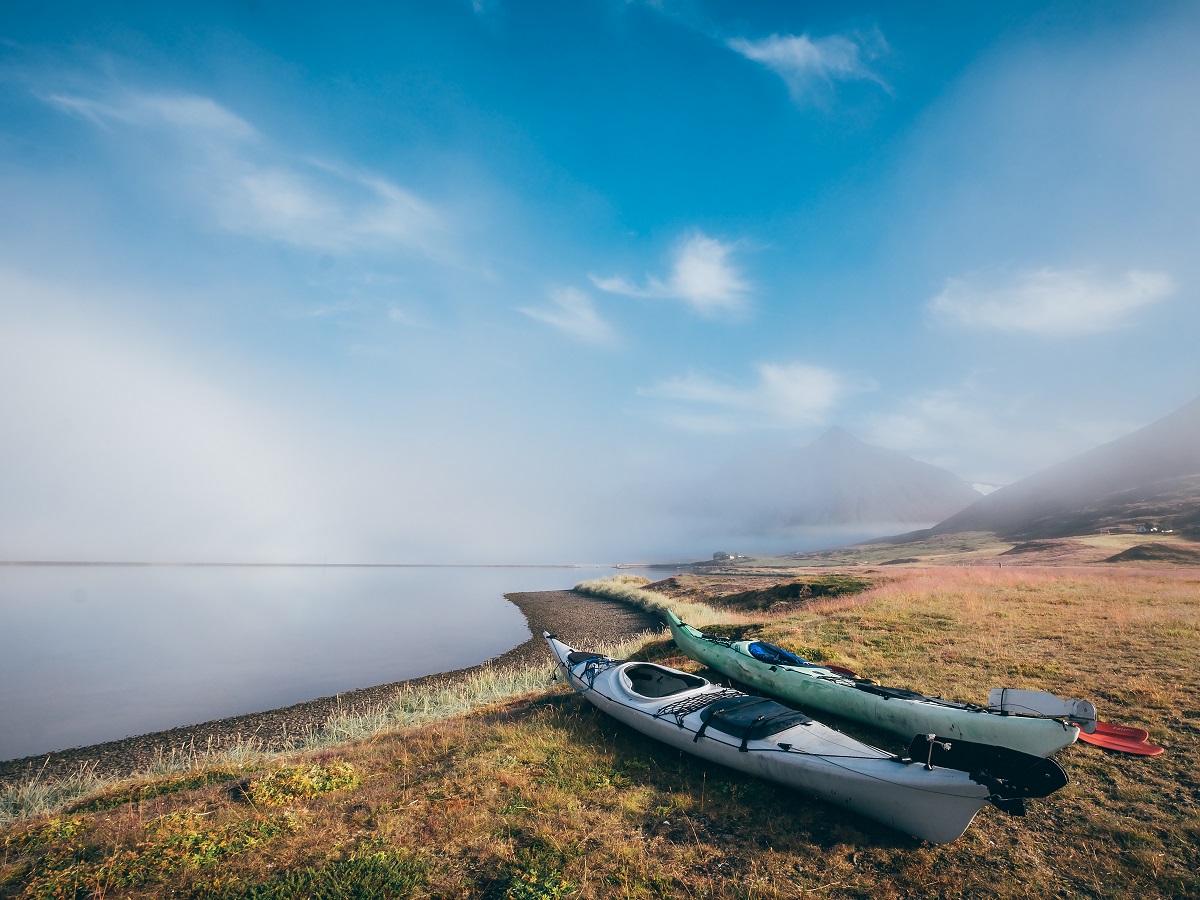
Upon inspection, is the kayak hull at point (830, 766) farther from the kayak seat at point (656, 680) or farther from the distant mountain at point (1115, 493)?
the distant mountain at point (1115, 493)

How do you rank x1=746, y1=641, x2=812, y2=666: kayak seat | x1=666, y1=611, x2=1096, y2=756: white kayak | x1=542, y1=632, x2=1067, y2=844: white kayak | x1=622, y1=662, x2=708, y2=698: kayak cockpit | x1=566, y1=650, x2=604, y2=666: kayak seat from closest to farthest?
x1=542, y1=632, x2=1067, y2=844: white kayak → x1=666, y1=611, x2=1096, y2=756: white kayak → x1=622, y1=662, x2=708, y2=698: kayak cockpit → x1=746, y1=641, x2=812, y2=666: kayak seat → x1=566, y1=650, x2=604, y2=666: kayak seat

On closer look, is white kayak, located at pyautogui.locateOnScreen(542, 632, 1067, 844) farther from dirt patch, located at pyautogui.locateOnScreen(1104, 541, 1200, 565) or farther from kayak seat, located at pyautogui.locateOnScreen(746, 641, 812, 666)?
dirt patch, located at pyautogui.locateOnScreen(1104, 541, 1200, 565)

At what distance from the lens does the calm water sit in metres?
18.8

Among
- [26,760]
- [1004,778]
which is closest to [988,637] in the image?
[1004,778]

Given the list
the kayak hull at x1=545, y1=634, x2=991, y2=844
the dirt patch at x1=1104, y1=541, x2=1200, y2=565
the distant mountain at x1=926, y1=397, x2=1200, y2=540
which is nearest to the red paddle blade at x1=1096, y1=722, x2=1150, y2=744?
the kayak hull at x1=545, y1=634, x2=991, y2=844

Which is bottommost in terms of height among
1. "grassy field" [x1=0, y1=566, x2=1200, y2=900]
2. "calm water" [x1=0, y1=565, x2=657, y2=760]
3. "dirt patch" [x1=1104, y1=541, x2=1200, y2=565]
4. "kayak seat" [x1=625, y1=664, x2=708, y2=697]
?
"calm water" [x1=0, y1=565, x2=657, y2=760]

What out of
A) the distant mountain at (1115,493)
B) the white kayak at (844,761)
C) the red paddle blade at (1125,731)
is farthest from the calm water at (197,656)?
the distant mountain at (1115,493)

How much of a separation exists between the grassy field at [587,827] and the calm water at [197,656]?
12800 mm

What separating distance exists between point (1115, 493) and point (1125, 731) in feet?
527

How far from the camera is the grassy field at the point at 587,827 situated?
514 cm

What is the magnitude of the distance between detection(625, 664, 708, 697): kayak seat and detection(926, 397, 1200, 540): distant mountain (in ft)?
303

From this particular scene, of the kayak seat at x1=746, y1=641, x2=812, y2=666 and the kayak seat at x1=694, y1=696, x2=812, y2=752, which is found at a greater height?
the kayak seat at x1=694, y1=696, x2=812, y2=752

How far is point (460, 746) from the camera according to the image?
9.47 metres

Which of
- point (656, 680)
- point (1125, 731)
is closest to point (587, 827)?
point (656, 680)
